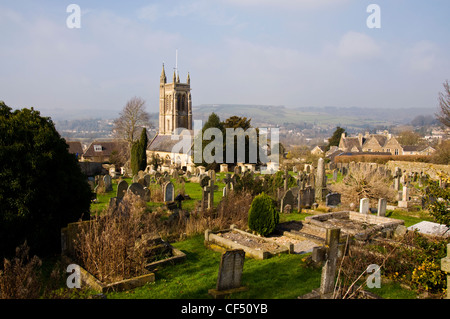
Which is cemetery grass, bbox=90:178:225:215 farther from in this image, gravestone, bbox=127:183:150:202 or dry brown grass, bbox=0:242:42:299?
dry brown grass, bbox=0:242:42:299

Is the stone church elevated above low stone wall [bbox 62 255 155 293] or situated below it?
above

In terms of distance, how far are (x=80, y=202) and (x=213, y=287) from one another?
4090mm

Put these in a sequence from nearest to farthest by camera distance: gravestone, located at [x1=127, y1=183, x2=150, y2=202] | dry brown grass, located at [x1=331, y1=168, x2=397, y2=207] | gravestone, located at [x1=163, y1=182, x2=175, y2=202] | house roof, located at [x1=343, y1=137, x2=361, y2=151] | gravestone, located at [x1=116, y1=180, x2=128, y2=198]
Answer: gravestone, located at [x1=127, y1=183, x2=150, y2=202], gravestone, located at [x1=116, y1=180, x2=128, y2=198], gravestone, located at [x1=163, y1=182, x2=175, y2=202], dry brown grass, located at [x1=331, y1=168, x2=397, y2=207], house roof, located at [x1=343, y1=137, x2=361, y2=151]

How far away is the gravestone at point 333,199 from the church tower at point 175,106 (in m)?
48.1

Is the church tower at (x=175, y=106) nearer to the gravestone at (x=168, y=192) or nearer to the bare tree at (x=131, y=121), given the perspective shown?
the bare tree at (x=131, y=121)

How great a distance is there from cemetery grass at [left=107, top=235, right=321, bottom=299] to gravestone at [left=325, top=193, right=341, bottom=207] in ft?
23.9

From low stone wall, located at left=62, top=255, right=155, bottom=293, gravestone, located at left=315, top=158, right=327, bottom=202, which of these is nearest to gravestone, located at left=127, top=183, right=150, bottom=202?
low stone wall, located at left=62, top=255, right=155, bottom=293

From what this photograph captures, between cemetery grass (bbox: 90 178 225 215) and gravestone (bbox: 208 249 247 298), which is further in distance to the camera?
cemetery grass (bbox: 90 178 225 215)

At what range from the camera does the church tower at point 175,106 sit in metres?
62.2

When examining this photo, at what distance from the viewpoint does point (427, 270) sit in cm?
607

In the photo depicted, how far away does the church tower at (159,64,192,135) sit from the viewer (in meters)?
62.2

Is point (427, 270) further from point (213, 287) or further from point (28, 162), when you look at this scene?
point (28, 162)
